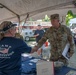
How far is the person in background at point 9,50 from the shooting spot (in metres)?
2.06

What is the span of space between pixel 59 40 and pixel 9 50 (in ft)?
4.54

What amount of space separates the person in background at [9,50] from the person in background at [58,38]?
1099 millimetres

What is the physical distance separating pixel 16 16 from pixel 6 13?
0.38 metres

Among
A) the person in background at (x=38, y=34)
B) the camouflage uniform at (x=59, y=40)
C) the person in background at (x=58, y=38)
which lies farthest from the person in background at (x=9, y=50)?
the person in background at (x=38, y=34)

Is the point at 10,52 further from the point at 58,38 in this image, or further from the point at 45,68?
the point at 58,38

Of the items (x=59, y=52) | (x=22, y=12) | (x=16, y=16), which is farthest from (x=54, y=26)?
(x=16, y=16)

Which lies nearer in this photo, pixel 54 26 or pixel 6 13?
pixel 54 26

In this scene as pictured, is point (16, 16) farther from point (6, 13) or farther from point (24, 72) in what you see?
point (24, 72)

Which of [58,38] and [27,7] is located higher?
[27,7]

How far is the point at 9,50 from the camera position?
205 cm

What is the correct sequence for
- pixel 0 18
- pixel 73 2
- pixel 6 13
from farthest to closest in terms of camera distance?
pixel 0 18, pixel 6 13, pixel 73 2

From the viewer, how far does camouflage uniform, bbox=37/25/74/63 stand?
10.6 feet

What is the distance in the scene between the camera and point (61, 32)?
3258 millimetres

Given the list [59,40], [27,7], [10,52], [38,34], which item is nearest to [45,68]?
[10,52]
